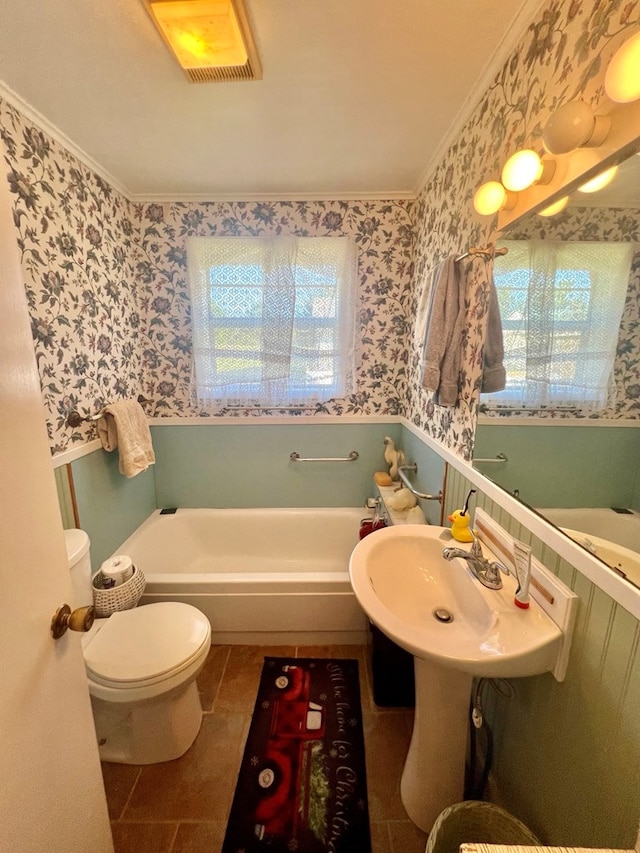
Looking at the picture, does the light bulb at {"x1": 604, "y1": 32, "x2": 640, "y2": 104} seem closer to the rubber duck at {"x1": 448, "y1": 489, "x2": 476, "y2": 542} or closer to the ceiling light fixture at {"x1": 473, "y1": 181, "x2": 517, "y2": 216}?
the ceiling light fixture at {"x1": 473, "y1": 181, "x2": 517, "y2": 216}

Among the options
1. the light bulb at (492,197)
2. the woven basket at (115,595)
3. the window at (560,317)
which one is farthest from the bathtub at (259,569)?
the light bulb at (492,197)

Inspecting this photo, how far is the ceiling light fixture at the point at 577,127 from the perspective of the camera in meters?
0.73

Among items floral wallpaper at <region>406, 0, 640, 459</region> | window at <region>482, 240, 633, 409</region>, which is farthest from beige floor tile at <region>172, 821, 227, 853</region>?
window at <region>482, 240, 633, 409</region>

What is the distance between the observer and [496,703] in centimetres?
119

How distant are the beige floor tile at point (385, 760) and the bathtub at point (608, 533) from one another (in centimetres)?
115

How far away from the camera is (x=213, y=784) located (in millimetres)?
1272

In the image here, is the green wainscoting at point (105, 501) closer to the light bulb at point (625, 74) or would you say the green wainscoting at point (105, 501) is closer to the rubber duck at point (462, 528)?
the rubber duck at point (462, 528)

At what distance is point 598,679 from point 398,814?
926mm

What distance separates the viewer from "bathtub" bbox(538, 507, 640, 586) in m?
0.73

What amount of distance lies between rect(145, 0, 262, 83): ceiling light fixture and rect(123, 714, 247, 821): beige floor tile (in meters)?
2.45

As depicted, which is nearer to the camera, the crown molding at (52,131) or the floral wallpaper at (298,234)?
the crown molding at (52,131)

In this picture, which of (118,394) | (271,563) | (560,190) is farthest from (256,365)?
(560,190)

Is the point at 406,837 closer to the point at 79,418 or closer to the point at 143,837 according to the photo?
the point at 143,837

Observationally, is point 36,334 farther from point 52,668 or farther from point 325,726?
point 325,726
